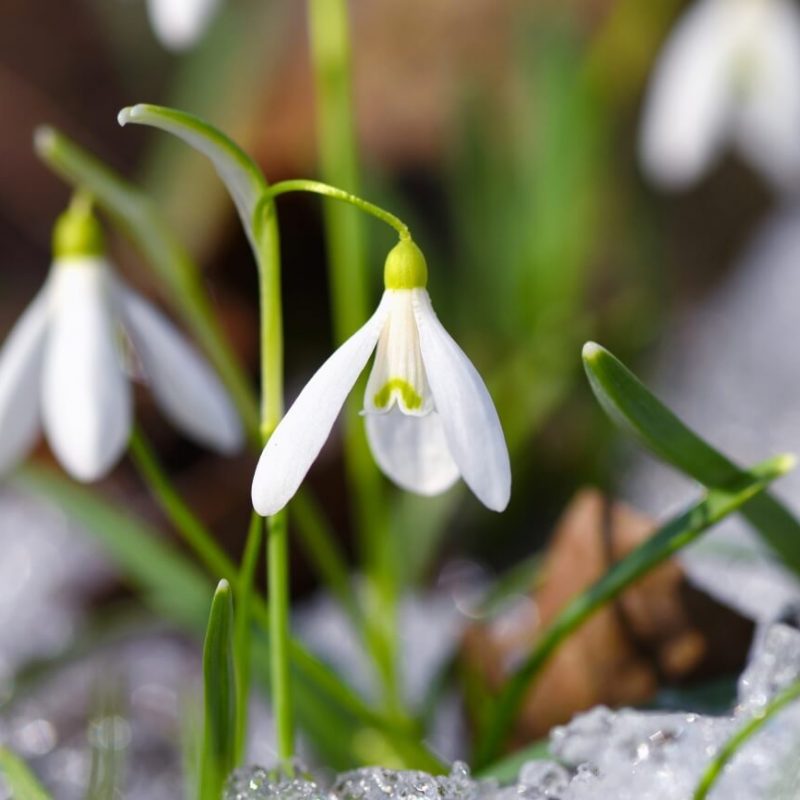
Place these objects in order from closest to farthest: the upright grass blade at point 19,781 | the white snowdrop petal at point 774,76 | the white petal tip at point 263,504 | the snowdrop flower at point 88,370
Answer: the white petal tip at point 263,504, the upright grass blade at point 19,781, the snowdrop flower at point 88,370, the white snowdrop petal at point 774,76

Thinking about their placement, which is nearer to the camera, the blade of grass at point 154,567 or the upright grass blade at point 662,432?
the upright grass blade at point 662,432

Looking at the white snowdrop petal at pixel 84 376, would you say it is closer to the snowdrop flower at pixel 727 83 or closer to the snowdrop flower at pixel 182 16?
the snowdrop flower at pixel 182 16

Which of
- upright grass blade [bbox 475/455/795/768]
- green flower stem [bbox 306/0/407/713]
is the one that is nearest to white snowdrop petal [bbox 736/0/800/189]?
green flower stem [bbox 306/0/407/713]

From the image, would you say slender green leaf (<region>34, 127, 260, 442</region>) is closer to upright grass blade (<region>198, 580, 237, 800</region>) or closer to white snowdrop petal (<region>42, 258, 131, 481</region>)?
white snowdrop petal (<region>42, 258, 131, 481</region>)

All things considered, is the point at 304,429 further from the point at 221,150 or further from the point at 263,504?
the point at 221,150

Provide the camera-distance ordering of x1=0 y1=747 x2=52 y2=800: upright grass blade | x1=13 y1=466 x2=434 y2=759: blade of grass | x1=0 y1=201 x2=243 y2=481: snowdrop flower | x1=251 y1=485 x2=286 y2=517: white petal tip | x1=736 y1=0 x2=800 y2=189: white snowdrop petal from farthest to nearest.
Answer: x1=736 y1=0 x2=800 y2=189: white snowdrop petal, x1=13 y1=466 x2=434 y2=759: blade of grass, x1=0 y1=201 x2=243 y2=481: snowdrop flower, x1=0 y1=747 x2=52 y2=800: upright grass blade, x1=251 y1=485 x2=286 y2=517: white petal tip

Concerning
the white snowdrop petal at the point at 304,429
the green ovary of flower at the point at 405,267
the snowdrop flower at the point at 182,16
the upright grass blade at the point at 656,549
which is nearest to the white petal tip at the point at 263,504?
the white snowdrop petal at the point at 304,429
